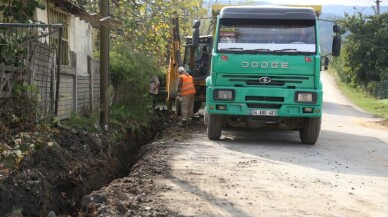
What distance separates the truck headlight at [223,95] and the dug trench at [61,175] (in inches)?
95.1

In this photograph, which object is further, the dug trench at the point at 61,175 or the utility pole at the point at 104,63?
the utility pole at the point at 104,63

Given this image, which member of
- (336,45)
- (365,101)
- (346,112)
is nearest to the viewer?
(336,45)

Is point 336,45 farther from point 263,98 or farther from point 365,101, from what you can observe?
point 365,101

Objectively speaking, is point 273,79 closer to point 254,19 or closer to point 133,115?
point 254,19

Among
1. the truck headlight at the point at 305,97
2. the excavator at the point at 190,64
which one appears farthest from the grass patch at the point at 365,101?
the truck headlight at the point at 305,97

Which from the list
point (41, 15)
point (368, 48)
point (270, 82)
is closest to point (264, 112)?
point (270, 82)

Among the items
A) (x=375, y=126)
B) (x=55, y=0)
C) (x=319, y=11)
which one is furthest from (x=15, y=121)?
(x=375, y=126)

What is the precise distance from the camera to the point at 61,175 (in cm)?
736

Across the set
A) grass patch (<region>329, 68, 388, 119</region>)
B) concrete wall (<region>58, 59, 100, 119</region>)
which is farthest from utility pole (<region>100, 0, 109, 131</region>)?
grass patch (<region>329, 68, 388, 119</region>)

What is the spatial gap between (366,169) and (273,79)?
9.86 ft

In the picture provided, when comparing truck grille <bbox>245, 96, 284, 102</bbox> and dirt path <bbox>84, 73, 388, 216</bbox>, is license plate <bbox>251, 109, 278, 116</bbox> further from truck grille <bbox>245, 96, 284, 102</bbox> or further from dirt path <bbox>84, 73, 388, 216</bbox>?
dirt path <bbox>84, 73, 388, 216</bbox>

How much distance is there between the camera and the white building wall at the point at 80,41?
43.0 ft

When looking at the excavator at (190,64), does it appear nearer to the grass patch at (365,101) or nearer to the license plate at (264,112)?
the license plate at (264,112)

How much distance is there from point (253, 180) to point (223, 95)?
3789 mm
